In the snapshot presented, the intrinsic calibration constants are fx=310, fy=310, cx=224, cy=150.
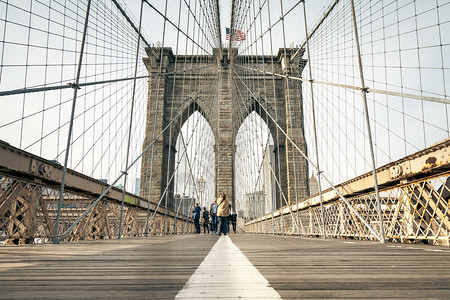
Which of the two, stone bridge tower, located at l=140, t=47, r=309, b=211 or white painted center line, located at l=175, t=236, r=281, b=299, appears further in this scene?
stone bridge tower, located at l=140, t=47, r=309, b=211

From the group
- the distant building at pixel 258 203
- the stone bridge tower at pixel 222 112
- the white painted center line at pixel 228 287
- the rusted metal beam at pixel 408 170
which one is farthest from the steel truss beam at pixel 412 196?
the stone bridge tower at pixel 222 112

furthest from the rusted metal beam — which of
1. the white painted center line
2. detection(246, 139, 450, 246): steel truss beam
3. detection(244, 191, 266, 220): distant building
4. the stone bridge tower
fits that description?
the stone bridge tower

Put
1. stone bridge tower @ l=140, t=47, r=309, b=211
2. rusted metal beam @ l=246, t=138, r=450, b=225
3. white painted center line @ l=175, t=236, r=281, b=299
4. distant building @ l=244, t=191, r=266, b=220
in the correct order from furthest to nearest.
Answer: stone bridge tower @ l=140, t=47, r=309, b=211
distant building @ l=244, t=191, r=266, b=220
rusted metal beam @ l=246, t=138, r=450, b=225
white painted center line @ l=175, t=236, r=281, b=299

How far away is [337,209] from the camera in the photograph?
4781 millimetres

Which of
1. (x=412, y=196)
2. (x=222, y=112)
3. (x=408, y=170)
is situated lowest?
(x=412, y=196)

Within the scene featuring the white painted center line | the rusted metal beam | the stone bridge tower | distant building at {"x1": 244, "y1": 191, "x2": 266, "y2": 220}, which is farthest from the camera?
the stone bridge tower

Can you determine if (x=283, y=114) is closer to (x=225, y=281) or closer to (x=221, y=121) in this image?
(x=221, y=121)

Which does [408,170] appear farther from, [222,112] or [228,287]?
[222,112]

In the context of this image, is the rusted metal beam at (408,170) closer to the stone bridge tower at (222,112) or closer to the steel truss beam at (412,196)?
the steel truss beam at (412,196)

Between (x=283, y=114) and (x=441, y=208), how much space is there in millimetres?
16181

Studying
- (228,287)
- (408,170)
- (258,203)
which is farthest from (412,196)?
(258,203)

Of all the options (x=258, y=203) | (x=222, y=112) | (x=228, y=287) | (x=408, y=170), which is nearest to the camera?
(x=228, y=287)

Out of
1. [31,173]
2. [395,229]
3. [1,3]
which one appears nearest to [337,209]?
[395,229]

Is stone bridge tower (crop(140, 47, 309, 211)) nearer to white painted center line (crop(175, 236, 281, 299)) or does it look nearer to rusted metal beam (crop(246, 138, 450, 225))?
rusted metal beam (crop(246, 138, 450, 225))
